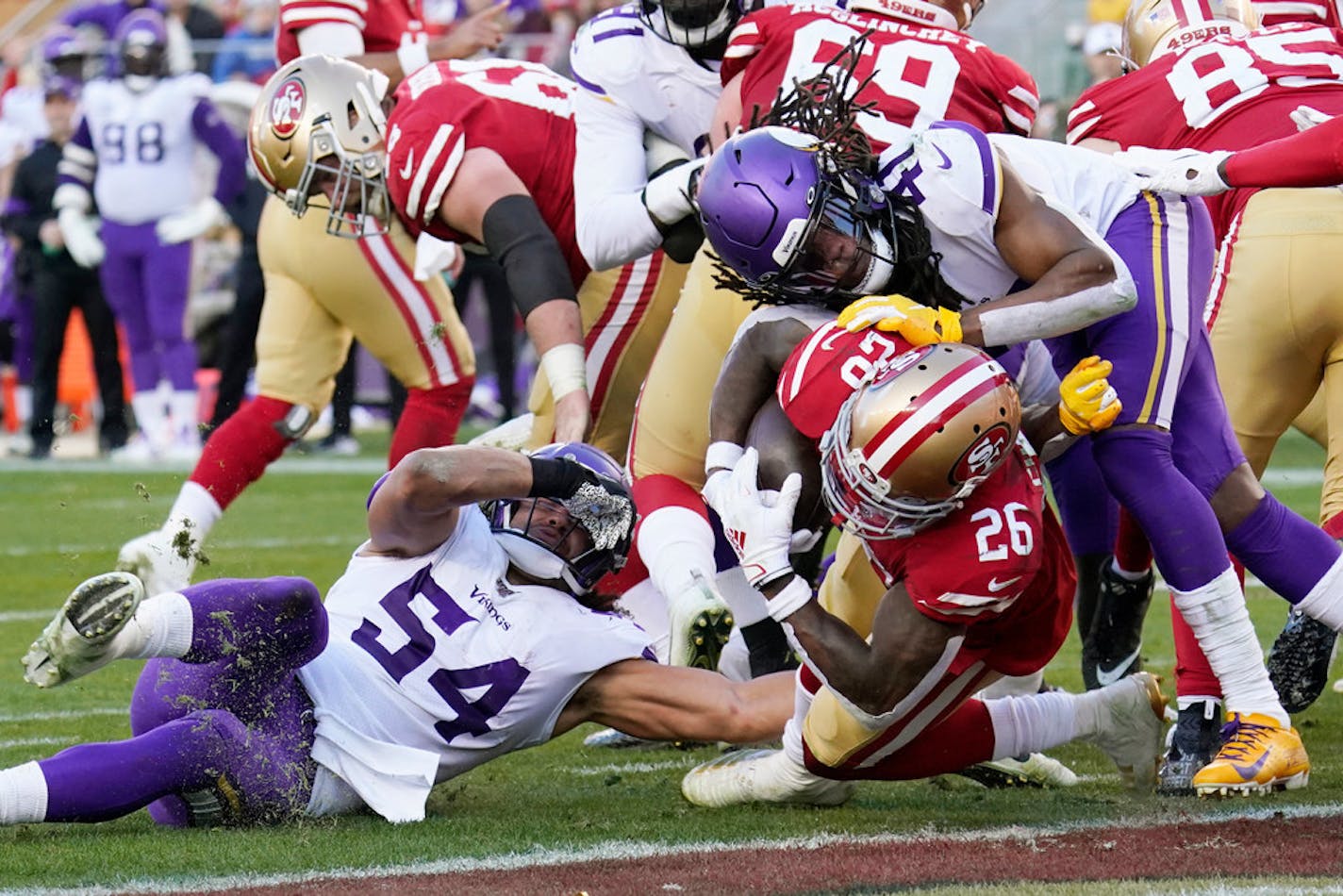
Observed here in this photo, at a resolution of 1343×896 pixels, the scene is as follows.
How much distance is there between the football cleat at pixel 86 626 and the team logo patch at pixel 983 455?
4.43 ft

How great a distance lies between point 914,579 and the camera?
319 cm

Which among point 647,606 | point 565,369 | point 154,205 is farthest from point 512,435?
point 154,205

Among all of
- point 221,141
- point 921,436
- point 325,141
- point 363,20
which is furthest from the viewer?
point 221,141

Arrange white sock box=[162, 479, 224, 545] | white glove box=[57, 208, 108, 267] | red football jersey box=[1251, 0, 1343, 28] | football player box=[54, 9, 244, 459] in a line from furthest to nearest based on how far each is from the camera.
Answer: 1. white glove box=[57, 208, 108, 267]
2. football player box=[54, 9, 244, 459]
3. white sock box=[162, 479, 224, 545]
4. red football jersey box=[1251, 0, 1343, 28]

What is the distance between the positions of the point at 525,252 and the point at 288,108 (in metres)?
1.05

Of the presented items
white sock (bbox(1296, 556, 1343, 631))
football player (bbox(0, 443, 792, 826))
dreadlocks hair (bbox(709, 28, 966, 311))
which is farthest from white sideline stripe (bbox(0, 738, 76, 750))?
white sock (bbox(1296, 556, 1343, 631))

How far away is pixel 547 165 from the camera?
4.89m

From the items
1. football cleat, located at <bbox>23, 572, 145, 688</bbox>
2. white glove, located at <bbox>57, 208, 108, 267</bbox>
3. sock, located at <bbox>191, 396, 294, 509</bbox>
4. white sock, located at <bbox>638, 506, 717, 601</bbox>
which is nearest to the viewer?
football cleat, located at <bbox>23, 572, 145, 688</bbox>

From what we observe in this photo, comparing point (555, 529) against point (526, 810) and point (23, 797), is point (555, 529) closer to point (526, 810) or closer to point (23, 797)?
point (526, 810)

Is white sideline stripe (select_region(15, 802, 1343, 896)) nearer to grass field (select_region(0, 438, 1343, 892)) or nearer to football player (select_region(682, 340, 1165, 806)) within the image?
grass field (select_region(0, 438, 1343, 892))

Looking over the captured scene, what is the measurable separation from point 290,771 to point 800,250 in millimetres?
1264

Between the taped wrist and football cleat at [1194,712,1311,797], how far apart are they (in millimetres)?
1240

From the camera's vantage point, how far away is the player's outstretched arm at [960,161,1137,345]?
3.38 meters

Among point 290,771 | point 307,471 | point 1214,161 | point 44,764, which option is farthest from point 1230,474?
point 307,471
